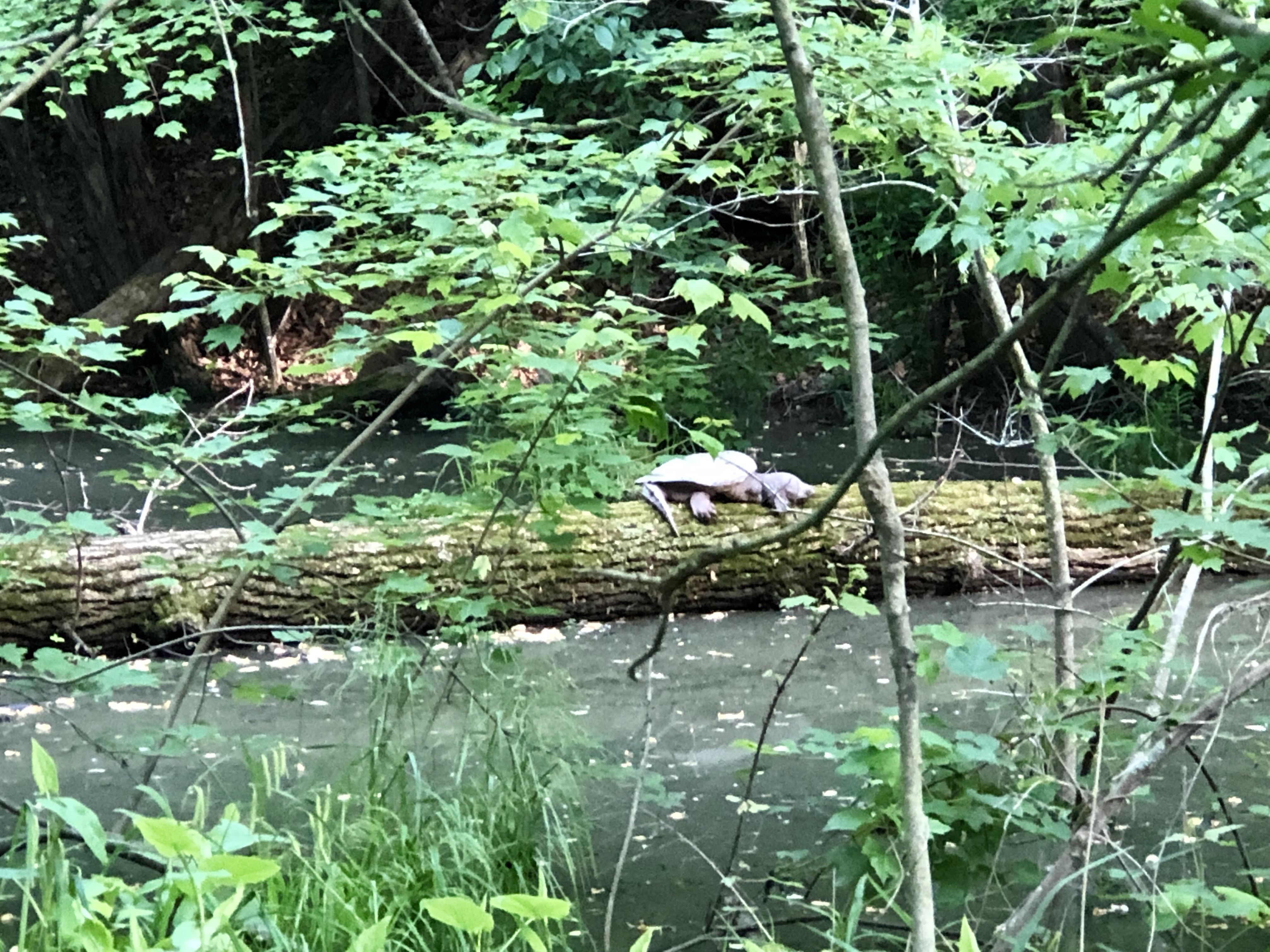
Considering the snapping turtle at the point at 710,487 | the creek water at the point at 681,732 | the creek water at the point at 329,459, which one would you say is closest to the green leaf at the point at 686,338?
→ the creek water at the point at 681,732

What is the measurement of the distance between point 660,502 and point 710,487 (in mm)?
225

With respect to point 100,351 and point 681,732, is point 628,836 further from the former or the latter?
point 681,732

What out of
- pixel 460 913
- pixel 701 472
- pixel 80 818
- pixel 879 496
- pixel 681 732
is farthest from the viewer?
pixel 701 472

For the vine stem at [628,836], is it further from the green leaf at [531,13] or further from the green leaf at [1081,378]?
the green leaf at [531,13]

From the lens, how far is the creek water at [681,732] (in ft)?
8.44

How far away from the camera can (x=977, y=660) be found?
1.75m

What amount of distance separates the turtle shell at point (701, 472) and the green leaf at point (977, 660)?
2.92 meters

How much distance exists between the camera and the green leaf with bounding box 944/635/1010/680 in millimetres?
1728

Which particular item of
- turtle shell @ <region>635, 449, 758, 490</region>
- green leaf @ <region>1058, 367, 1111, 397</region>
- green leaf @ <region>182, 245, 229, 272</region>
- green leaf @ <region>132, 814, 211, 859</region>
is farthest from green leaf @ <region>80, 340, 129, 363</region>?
turtle shell @ <region>635, 449, 758, 490</region>

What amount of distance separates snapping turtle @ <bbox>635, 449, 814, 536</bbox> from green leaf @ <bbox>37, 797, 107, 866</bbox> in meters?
3.21

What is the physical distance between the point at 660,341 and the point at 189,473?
1.01m

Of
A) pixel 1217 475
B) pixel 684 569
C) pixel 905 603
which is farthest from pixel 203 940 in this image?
pixel 1217 475

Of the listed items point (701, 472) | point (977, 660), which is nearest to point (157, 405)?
point (977, 660)

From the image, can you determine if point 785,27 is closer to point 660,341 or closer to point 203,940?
point 660,341
